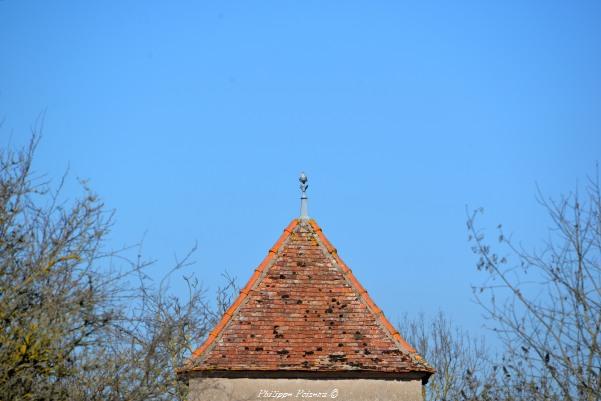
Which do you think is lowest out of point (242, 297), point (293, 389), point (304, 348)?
point (293, 389)

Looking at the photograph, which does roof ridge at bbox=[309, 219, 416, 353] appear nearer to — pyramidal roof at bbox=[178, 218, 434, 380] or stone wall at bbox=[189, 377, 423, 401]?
pyramidal roof at bbox=[178, 218, 434, 380]

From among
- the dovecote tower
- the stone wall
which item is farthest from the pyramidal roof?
the stone wall

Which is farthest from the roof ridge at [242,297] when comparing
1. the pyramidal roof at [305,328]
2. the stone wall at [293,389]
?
the stone wall at [293,389]

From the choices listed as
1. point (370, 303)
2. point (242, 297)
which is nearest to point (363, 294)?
point (370, 303)

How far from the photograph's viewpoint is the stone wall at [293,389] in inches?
747

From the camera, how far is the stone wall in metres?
19.0

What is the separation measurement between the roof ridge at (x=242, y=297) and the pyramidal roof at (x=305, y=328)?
18 millimetres

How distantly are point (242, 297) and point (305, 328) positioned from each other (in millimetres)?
1358

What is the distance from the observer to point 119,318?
50.0 ft

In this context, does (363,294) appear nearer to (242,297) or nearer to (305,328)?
(305,328)

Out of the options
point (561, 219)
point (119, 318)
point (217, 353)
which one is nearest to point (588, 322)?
point (561, 219)

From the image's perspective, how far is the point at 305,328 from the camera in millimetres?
19594

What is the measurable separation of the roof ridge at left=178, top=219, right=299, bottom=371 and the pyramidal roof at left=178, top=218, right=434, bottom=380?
0.06ft

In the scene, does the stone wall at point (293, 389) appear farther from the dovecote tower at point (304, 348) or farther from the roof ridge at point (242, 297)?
the roof ridge at point (242, 297)
